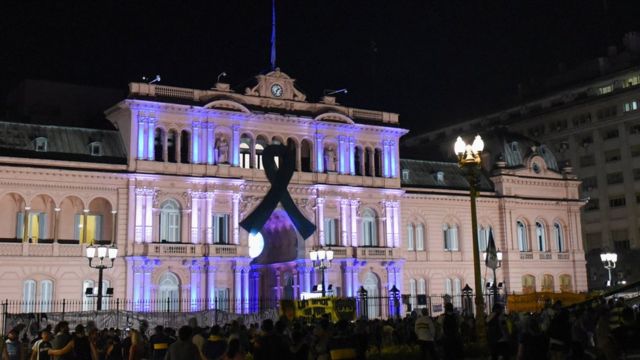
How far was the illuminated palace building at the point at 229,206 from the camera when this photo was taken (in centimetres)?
4944

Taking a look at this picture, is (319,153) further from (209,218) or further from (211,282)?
(211,282)

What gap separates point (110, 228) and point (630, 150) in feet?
176

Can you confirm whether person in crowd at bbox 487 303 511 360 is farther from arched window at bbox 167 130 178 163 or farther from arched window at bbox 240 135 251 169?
arched window at bbox 240 135 251 169

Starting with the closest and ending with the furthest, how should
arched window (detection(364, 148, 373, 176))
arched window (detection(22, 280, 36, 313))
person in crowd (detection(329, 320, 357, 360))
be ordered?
person in crowd (detection(329, 320, 357, 360)) → arched window (detection(22, 280, 36, 313)) → arched window (detection(364, 148, 373, 176))

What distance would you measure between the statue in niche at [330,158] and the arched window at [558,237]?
917 inches

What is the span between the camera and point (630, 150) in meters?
81.4

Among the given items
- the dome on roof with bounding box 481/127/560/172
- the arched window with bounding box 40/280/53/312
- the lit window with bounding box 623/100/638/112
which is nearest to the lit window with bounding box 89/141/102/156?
the arched window with bounding box 40/280/53/312

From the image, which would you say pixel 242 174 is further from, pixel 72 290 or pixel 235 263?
pixel 72 290

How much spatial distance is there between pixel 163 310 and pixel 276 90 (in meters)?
17.5

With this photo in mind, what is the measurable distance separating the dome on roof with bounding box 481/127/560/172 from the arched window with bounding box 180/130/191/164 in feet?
93.3

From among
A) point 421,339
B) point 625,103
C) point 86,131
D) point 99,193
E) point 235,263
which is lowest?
point 421,339

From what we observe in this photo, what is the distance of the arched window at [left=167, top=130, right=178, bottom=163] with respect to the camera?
53.5m

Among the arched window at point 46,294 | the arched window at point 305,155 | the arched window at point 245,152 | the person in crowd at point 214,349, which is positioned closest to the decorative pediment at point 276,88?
the arched window at point 245,152

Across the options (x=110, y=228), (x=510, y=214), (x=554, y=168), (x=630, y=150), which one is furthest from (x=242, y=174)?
(x=630, y=150)
